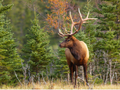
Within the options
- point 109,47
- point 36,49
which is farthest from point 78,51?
point 36,49

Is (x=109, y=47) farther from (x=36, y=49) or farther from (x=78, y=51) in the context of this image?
(x=78, y=51)

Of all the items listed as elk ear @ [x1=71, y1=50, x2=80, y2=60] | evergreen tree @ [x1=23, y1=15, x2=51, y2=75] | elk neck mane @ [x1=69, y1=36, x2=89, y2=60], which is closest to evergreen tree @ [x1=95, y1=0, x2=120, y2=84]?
evergreen tree @ [x1=23, y1=15, x2=51, y2=75]

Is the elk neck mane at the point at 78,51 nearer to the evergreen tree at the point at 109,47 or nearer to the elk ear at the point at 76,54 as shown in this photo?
the elk ear at the point at 76,54

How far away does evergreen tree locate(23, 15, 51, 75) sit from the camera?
550 inches

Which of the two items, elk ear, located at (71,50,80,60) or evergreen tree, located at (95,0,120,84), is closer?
elk ear, located at (71,50,80,60)

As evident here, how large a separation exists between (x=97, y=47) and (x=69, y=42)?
20.6 ft

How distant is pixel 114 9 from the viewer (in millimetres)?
14133

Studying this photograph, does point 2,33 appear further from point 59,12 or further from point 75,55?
point 59,12

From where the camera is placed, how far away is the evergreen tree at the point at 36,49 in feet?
45.9

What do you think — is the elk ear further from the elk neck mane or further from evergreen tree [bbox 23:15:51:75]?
evergreen tree [bbox 23:15:51:75]

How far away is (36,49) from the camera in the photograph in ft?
46.7

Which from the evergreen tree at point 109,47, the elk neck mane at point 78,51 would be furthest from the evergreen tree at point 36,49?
the elk neck mane at point 78,51

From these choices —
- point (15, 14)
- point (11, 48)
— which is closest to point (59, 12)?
point (11, 48)

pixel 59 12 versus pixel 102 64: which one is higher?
pixel 59 12
